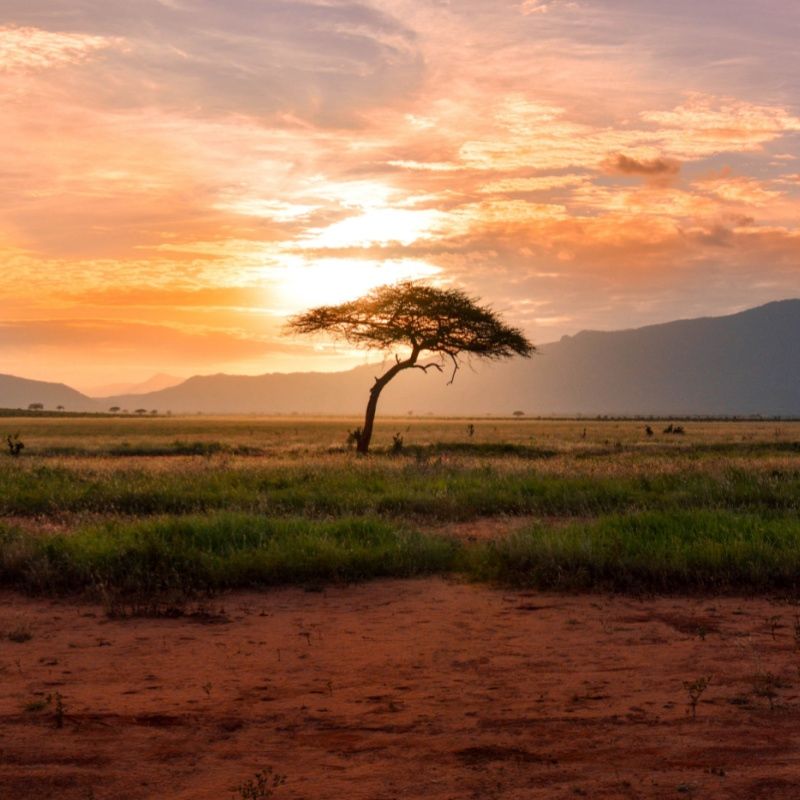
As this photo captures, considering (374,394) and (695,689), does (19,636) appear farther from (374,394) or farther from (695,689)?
(374,394)

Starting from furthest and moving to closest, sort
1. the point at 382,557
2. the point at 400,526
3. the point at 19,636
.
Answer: the point at 400,526 → the point at 382,557 → the point at 19,636

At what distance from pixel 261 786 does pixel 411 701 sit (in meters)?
1.99

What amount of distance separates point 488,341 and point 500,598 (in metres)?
31.5

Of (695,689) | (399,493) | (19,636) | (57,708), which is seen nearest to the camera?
(57,708)


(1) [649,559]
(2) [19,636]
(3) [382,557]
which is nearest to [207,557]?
(3) [382,557]

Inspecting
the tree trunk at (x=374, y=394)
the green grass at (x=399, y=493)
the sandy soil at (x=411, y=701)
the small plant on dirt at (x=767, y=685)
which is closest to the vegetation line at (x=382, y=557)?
the sandy soil at (x=411, y=701)

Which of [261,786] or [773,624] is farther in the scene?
[773,624]

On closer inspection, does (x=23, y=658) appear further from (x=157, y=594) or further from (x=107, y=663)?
(x=157, y=594)

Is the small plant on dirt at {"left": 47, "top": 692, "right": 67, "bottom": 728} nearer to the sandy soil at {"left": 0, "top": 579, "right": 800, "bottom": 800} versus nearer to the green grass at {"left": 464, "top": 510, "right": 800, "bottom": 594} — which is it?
the sandy soil at {"left": 0, "top": 579, "right": 800, "bottom": 800}

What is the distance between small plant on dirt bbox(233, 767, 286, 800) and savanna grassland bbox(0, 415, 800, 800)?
0.10 ft

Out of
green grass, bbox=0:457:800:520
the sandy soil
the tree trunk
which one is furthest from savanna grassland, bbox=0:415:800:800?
the tree trunk

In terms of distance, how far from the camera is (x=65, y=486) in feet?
71.0

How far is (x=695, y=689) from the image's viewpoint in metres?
7.36

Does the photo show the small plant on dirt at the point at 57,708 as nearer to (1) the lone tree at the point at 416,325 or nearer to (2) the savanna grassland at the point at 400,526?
(2) the savanna grassland at the point at 400,526
